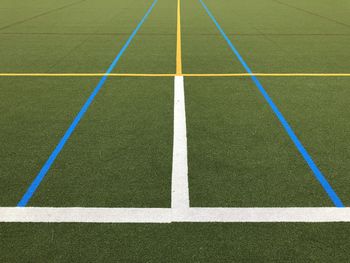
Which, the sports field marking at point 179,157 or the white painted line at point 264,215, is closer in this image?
the white painted line at point 264,215

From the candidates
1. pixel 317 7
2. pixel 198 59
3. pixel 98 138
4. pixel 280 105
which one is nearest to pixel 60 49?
pixel 198 59

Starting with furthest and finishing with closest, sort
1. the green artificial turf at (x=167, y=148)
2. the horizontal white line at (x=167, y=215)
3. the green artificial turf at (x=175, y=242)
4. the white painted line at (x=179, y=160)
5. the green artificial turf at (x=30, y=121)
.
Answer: the green artificial turf at (x=30, y=121), the white painted line at (x=179, y=160), the horizontal white line at (x=167, y=215), the green artificial turf at (x=167, y=148), the green artificial turf at (x=175, y=242)

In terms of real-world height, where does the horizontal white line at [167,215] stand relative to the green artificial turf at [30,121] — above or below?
below

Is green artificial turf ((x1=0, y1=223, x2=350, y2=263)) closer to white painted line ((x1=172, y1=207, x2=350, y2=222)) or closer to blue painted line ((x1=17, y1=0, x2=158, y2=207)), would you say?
white painted line ((x1=172, y1=207, x2=350, y2=222))

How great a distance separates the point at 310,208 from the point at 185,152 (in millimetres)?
1662

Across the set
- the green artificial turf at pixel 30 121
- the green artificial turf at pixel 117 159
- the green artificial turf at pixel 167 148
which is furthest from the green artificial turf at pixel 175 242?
the green artificial turf at pixel 30 121

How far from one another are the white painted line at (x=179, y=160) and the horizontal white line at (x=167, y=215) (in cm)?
17

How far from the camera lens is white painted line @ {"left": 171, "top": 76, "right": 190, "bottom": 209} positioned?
136 inches

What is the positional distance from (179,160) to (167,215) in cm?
102

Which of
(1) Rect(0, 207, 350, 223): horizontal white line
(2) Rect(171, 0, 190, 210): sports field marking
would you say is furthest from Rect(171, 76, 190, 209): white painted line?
(1) Rect(0, 207, 350, 223): horizontal white line

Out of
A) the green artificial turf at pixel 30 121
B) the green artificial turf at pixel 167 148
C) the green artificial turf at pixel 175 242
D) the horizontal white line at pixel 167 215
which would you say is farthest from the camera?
the green artificial turf at pixel 30 121

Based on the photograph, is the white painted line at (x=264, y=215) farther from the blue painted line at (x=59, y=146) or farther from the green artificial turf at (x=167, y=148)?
the blue painted line at (x=59, y=146)

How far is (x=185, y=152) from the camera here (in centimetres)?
429

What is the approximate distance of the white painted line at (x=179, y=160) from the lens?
11.3 ft
